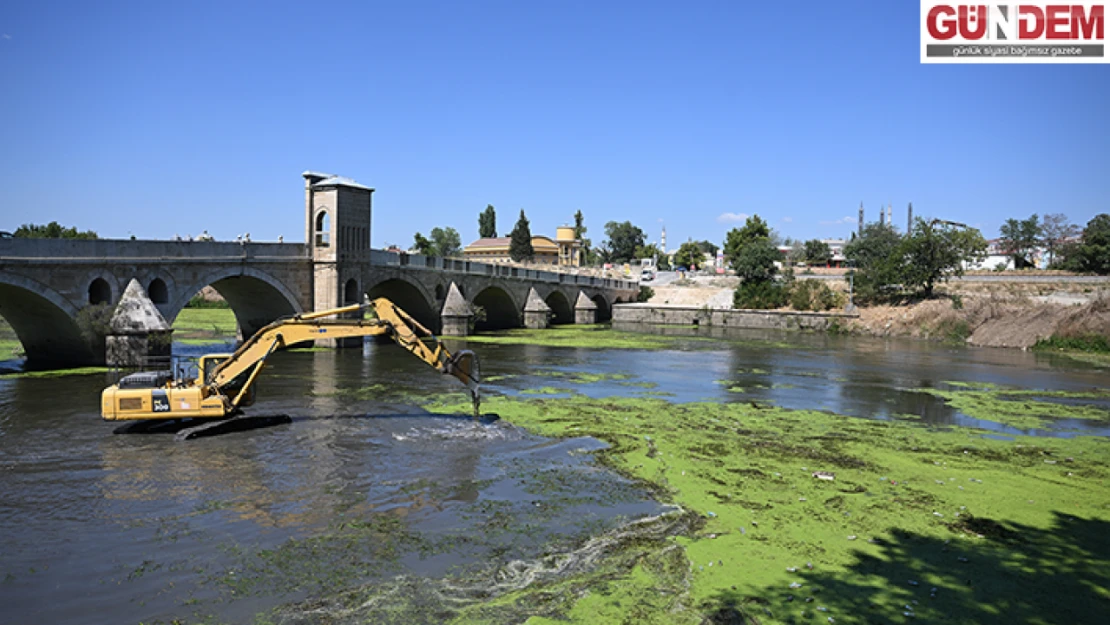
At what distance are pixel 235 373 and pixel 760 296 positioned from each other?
70.4 m

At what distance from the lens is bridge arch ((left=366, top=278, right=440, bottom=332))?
5138 centimetres

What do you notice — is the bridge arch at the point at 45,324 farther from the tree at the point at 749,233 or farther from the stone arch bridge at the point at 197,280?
the tree at the point at 749,233

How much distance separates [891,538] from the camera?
40.6 ft

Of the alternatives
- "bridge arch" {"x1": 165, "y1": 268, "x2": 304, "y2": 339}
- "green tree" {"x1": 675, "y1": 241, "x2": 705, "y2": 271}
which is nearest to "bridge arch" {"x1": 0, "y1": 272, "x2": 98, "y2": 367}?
"bridge arch" {"x1": 165, "y1": 268, "x2": 304, "y2": 339}

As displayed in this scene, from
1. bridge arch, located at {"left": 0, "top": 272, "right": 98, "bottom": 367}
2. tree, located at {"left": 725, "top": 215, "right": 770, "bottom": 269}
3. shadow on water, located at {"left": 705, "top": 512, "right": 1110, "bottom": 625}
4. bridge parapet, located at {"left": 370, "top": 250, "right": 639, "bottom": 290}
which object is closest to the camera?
shadow on water, located at {"left": 705, "top": 512, "right": 1110, "bottom": 625}

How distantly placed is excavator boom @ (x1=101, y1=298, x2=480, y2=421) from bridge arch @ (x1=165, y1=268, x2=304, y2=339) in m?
18.9

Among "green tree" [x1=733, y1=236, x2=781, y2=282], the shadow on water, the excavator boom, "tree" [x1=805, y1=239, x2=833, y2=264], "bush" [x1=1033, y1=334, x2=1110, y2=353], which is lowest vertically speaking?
the shadow on water

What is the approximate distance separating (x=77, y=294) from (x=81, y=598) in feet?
81.7

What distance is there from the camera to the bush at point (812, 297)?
77.9 meters

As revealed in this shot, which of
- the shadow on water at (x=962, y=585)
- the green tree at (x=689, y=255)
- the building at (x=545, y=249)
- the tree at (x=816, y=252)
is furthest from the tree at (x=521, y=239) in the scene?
the shadow on water at (x=962, y=585)

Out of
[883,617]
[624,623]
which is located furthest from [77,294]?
[883,617]

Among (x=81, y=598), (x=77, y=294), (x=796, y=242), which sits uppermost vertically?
(x=796, y=242)

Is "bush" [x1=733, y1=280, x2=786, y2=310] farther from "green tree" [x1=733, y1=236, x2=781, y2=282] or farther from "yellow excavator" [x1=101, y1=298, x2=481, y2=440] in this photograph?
"yellow excavator" [x1=101, y1=298, x2=481, y2=440]

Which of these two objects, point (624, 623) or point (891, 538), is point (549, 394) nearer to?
point (891, 538)
